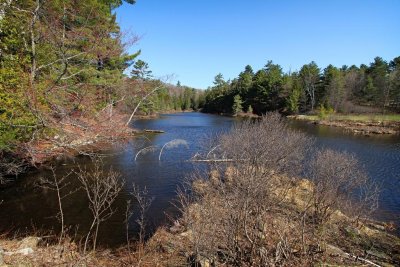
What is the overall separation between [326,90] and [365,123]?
16765 millimetres

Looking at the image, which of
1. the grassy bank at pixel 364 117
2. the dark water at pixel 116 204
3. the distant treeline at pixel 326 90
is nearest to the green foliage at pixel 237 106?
the distant treeline at pixel 326 90

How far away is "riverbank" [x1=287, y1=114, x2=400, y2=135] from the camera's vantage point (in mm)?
43956

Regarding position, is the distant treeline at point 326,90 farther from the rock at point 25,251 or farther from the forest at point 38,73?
the rock at point 25,251

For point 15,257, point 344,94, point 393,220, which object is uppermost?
point 344,94

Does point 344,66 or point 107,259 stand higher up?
point 344,66

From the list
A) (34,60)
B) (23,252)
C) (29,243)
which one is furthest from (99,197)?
(34,60)

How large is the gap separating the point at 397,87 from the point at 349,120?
45.6 feet

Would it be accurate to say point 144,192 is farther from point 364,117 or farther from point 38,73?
point 364,117

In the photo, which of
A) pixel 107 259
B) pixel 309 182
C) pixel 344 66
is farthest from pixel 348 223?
pixel 344 66

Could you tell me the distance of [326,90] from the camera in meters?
64.8

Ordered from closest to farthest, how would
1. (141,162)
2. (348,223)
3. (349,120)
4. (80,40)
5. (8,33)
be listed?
(348,223)
(8,33)
(80,40)
(141,162)
(349,120)

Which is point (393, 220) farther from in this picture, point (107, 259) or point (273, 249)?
point (107, 259)

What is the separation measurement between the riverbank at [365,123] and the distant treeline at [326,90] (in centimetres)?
597

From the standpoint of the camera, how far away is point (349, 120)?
5347cm
